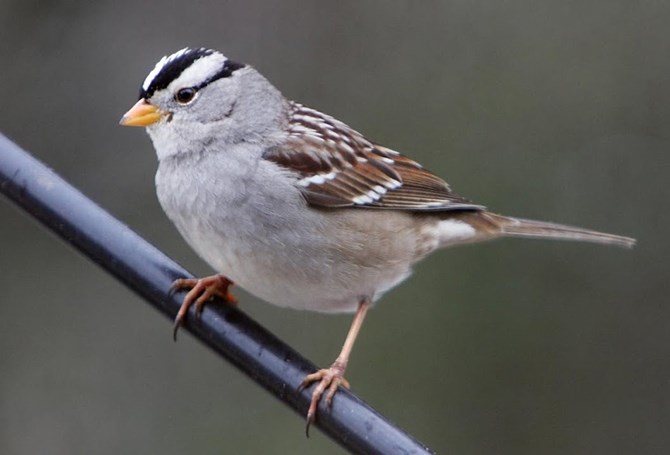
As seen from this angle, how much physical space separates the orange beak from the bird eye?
0.07m

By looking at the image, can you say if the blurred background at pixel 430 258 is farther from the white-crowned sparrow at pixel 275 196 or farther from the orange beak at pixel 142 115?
the orange beak at pixel 142 115

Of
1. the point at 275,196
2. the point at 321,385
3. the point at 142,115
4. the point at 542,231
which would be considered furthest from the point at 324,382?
the point at 542,231

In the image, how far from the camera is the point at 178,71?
3.38 metres

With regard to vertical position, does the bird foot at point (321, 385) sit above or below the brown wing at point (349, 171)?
below

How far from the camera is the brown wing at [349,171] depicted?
11.0 feet

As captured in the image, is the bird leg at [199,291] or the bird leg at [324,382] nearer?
the bird leg at [324,382]

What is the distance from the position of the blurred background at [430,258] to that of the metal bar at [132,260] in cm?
252

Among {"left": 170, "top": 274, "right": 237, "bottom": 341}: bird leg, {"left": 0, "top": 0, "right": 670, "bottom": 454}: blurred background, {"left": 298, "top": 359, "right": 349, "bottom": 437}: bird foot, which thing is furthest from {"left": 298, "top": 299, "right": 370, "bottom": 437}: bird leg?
{"left": 0, "top": 0, "right": 670, "bottom": 454}: blurred background

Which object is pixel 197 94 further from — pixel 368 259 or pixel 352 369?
pixel 352 369

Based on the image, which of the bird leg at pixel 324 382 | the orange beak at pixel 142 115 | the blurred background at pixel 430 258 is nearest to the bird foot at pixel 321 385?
the bird leg at pixel 324 382

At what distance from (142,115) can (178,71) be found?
174 millimetres

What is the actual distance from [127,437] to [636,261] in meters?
2.56

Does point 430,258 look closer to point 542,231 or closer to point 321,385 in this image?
point 542,231

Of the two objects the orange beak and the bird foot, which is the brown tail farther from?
the orange beak
